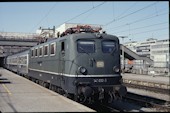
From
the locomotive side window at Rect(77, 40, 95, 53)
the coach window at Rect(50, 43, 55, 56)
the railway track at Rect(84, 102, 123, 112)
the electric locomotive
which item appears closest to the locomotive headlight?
the electric locomotive

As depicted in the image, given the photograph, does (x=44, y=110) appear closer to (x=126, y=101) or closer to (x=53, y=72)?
(x=53, y=72)

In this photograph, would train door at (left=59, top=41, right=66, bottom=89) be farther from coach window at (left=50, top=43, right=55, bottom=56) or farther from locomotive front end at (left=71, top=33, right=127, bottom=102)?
coach window at (left=50, top=43, right=55, bottom=56)

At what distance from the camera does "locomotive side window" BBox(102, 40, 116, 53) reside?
504 inches

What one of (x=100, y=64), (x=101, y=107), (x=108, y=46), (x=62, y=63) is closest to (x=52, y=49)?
(x=62, y=63)

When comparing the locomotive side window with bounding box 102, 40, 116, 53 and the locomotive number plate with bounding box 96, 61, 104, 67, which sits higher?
the locomotive side window with bounding box 102, 40, 116, 53

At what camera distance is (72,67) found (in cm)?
1224

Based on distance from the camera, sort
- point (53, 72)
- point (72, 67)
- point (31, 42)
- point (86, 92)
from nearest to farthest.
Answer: point (86, 92)
point (72, 67)
point (53, 72)
point (31, 42)

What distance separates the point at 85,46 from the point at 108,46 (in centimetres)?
106

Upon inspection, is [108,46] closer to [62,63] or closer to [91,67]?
[91,67]

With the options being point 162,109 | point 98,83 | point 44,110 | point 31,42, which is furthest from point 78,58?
point 31,42

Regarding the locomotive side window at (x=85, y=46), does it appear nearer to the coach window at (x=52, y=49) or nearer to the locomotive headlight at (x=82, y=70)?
the locomotive headlight at (x=82, y=70)

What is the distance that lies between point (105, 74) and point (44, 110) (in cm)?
311

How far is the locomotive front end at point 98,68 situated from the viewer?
12.0 meters

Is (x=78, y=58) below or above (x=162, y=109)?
above
